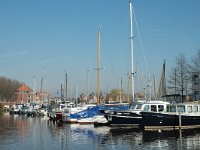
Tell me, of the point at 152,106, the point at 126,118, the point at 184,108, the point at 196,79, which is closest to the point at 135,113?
the point at 126,118

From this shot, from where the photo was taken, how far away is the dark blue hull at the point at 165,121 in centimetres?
4128

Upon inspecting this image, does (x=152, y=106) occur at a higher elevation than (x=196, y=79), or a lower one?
lower

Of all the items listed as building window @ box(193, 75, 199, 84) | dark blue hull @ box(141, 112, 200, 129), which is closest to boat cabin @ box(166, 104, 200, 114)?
dark blue hull @ box(141, 112, 200, 129)

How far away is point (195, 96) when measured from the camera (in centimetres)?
7600

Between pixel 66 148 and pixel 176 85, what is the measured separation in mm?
48303

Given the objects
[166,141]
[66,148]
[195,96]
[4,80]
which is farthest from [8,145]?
[4,80]

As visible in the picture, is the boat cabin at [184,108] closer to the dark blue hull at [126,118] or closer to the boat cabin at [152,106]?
the boat cabin at [152,106]

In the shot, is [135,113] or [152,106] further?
[135,113]

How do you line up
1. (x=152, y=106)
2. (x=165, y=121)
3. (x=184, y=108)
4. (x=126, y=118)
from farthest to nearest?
(x=126, y=118) < (x=152, y=106) < (x=184, y=108) < (x=165, y=121)

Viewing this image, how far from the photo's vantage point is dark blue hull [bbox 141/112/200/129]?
41.3 meters

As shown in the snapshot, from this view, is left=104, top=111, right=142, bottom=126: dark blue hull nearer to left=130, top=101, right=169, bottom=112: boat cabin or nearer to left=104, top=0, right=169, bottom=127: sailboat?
left=104, top=0, right=169, bottom=127: sailboat

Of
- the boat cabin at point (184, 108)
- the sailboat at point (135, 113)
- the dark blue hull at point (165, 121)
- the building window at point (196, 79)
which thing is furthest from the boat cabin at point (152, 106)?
the building window at point (196, 79)

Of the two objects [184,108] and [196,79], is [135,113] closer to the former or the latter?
[184,108]

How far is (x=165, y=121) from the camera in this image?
41531 mm
